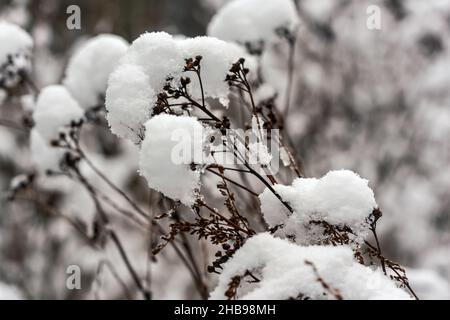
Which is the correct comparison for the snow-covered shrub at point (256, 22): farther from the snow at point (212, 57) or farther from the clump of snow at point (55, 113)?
the snow at point (212, 57)

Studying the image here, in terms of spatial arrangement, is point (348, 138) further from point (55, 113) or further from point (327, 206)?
point (327, 206)

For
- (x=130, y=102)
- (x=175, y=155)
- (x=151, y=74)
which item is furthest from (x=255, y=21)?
(x=175, y=155)

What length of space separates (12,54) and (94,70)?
425 millimetres

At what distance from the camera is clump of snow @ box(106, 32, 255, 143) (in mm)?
1508

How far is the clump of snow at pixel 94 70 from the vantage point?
2.74 meters

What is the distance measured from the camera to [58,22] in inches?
367

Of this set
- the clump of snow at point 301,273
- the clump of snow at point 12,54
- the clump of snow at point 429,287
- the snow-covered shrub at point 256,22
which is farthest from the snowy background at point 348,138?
the clump of snow at point 301,273

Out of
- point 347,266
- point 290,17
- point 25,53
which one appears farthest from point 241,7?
point 347,266

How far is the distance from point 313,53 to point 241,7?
5.58 m

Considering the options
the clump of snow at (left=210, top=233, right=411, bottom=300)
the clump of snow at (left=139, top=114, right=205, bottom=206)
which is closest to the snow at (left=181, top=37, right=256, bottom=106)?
the clump of snow at (left=139, top=114, right=205, bottom=206)

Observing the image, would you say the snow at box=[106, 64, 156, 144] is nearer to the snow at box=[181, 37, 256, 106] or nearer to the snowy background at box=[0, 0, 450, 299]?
the snow at box=[181, 37, 256, 106]

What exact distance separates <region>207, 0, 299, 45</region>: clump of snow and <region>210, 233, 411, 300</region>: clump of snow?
1735 mm

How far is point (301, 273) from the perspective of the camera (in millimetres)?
1183

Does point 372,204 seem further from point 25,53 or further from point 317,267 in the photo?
point 25,53
